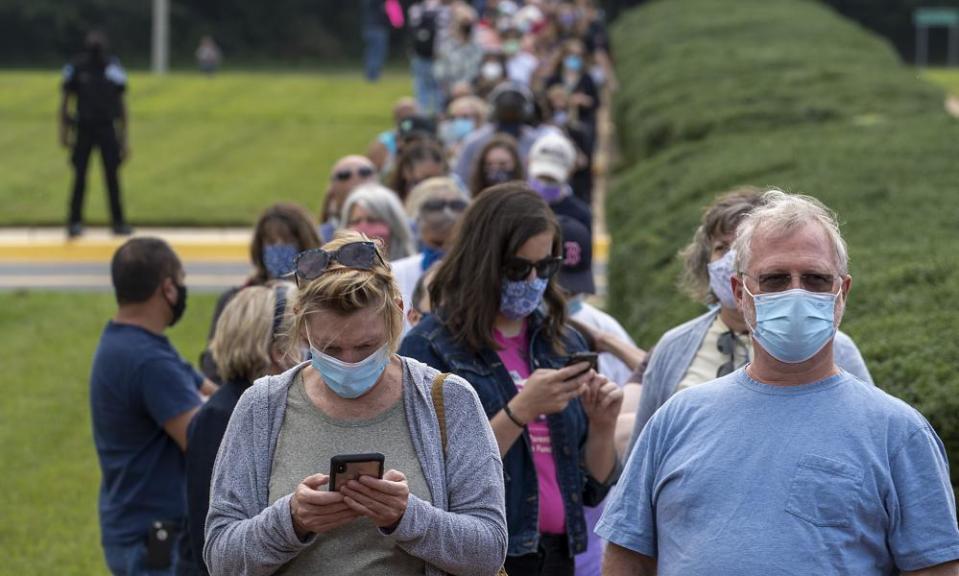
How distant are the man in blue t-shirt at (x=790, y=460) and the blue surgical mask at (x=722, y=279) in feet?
4.12

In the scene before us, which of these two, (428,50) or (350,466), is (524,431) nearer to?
(350,466)

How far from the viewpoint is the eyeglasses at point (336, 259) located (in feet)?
12.2

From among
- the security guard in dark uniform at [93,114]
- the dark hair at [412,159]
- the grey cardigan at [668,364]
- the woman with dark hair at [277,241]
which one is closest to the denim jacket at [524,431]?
the grey cardigan at [668,364]

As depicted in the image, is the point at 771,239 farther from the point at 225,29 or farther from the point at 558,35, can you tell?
the point at 225,29

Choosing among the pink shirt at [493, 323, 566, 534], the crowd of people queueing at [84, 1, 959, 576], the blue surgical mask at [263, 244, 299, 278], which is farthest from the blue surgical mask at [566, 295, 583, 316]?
the blue surgical mask at [263, 244, 299, 278]

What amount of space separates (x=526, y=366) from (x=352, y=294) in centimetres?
136

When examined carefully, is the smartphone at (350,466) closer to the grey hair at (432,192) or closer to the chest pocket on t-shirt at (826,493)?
the chest pocket on t-shirt at (826,493)

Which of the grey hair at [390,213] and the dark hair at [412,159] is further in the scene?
the dark hair at [412,159]

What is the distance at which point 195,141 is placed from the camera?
1074 inches

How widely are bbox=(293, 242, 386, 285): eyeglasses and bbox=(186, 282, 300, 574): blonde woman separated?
0.68 meters

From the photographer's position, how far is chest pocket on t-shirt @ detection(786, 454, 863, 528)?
3.28 meters

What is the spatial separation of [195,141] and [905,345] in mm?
22764

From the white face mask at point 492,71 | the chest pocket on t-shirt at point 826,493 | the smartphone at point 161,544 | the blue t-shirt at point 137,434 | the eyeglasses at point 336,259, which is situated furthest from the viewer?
the white face mask at point 492,71

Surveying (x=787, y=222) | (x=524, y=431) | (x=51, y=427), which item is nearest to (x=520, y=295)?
(x=524, y=431)
